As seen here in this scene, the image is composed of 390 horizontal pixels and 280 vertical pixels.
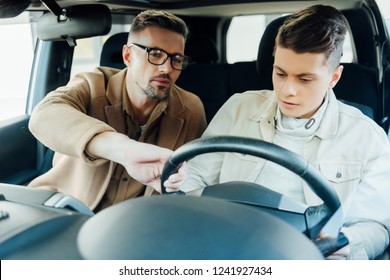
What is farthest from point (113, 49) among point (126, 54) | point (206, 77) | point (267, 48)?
point (267, 48)

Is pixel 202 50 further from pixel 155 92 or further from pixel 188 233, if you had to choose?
pixel 188 233

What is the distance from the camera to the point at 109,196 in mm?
879

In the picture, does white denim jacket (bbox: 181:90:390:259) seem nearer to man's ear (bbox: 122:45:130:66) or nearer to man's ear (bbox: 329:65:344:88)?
man's ear (bbox: 329:65:344:88)

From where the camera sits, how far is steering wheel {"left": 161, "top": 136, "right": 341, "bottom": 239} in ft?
2.01

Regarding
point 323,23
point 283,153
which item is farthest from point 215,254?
point 323,23

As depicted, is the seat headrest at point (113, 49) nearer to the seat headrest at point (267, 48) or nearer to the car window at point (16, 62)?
the car window at point (16, 62)

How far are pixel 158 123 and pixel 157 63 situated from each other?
132 mm

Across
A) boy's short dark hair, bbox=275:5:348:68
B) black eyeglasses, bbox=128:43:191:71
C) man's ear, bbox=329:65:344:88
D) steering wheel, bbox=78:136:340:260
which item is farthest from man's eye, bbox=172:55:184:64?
steering wheel, bbox=78:136:340:260

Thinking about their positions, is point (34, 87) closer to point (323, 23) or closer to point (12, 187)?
point (12, 187)

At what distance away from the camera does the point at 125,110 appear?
0.98 m

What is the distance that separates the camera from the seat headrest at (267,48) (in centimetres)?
99

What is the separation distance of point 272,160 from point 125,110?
0.45m

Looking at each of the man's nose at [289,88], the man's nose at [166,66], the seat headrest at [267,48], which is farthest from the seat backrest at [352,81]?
the man's nose at [166,66]

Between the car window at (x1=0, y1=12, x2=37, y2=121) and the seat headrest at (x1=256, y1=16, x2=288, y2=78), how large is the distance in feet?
1.73
